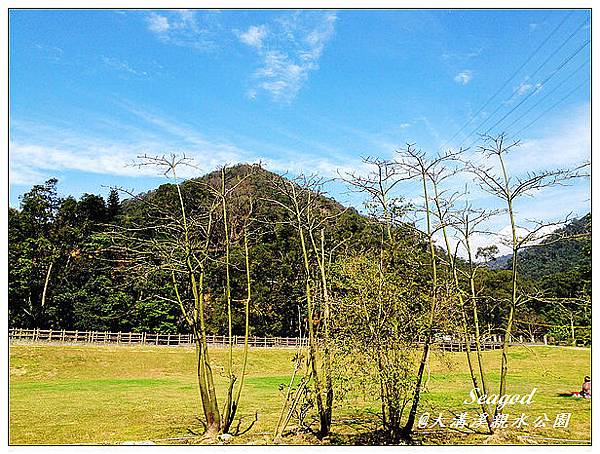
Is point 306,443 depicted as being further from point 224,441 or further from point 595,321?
point 595,321

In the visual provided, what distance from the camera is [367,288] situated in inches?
229

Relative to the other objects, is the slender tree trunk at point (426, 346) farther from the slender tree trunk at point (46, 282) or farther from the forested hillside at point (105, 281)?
the slender tree trunk at point (46, 282)

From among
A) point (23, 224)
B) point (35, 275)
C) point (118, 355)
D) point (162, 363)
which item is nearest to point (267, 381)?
point (162, 363)

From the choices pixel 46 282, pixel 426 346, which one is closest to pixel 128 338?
pixel 46 282

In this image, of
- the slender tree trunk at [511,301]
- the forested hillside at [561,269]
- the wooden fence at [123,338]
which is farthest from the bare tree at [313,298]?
the wooden fence at [123,338]

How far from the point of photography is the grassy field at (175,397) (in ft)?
20.5

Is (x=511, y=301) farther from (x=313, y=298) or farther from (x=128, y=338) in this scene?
(x=128, y=338)

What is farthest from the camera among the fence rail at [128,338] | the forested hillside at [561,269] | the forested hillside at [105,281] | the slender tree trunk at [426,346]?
the forested hillside at [105,281]

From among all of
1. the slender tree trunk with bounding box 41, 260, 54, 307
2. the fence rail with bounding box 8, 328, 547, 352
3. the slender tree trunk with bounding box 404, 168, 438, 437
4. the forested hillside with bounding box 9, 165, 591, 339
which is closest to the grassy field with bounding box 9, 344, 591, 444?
the slender tree trunk with bounding box 404, 168, 438, 437

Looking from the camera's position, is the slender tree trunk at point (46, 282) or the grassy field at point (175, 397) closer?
the grassy field at point (175, 397)

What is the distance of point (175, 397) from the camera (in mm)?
10727

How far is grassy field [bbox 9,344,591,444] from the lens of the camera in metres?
6.26

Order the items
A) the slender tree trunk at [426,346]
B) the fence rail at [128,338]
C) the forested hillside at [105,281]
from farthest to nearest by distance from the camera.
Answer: the forested hillside at [105,281], the fence rail at [128,338], the slender tree trunk at [426,346]

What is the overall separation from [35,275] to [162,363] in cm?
776
